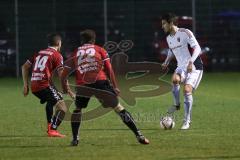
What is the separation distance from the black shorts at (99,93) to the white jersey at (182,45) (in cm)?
296

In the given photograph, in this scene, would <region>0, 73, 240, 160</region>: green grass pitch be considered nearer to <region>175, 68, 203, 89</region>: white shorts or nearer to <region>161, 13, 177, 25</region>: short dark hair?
<region>175, 68, 203, 89</region>: white shorts

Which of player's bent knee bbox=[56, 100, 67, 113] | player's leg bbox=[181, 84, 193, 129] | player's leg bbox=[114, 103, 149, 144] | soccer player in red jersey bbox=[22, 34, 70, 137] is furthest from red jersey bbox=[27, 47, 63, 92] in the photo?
player's leg bbox=[181, 84, 193, 129]

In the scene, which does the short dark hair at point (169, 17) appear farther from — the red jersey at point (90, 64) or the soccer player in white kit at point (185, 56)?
the red jersey at point (90, 64)

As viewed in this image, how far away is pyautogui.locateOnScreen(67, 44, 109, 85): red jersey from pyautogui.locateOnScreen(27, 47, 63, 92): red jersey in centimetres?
133

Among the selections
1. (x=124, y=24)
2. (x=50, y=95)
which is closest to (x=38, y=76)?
(x=50, y=95)

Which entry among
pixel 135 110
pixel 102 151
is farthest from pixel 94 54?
pixel 135 110

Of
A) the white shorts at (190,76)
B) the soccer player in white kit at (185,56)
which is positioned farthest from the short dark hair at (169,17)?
the white shorts at (190,76)

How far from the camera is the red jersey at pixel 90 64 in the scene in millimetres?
11266

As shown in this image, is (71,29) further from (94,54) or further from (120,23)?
(94,54)

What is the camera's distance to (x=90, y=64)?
11.3 metres

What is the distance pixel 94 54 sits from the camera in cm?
1125

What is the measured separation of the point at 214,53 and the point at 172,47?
1837 centimetres

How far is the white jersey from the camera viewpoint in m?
14.0

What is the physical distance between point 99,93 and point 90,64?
20.9 inches
